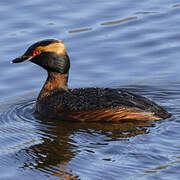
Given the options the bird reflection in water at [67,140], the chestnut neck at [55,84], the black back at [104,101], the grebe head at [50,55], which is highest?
the grebe head at [50,55]

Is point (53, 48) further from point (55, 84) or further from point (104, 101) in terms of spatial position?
point (104, 101)

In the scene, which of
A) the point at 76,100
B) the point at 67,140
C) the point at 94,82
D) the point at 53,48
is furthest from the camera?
the point at 94,82

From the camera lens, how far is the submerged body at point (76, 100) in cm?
1027

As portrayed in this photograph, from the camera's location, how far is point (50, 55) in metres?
11.1

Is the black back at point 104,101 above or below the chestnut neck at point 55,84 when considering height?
below

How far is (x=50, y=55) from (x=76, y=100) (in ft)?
3.73

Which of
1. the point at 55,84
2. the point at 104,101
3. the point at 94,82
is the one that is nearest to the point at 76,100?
the point at 104,101

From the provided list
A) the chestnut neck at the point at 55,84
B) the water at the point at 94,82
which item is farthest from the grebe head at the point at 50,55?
the water at the point at 94,82

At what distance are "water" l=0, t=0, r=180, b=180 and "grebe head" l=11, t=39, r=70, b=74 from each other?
1.03 meters

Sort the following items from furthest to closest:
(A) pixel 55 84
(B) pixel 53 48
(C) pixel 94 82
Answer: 1. (C) pixel 94 82
2. (A) pixel 55 84
3. (B) pixel 53 48

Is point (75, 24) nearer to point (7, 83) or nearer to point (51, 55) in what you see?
point (7, 83)

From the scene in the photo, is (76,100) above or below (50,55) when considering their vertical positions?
below

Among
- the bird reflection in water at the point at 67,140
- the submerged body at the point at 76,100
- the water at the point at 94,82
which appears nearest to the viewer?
the water at the point at 94,82

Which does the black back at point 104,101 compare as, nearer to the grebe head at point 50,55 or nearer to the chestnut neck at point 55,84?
the chestnut neck at point 55,84
